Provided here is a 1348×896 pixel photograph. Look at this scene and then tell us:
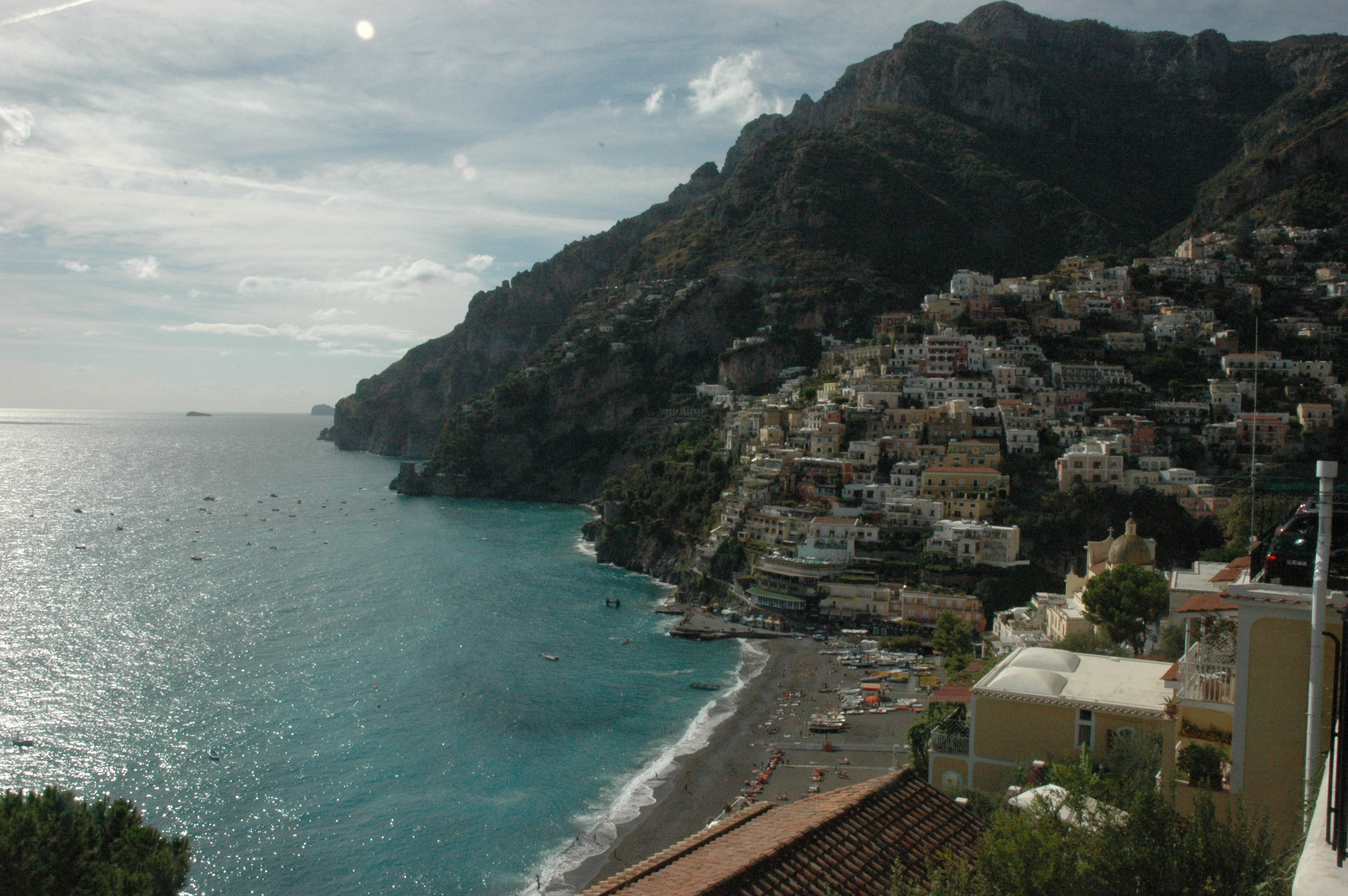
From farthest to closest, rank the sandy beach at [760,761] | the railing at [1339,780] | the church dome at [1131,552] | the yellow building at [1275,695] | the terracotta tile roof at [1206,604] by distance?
the church dome at [1131,552] < the sandy beach at [760,761] < the terracotta tile roof at [1206,604] < the yellow building at [1275,695] < the railing at [1339,780]

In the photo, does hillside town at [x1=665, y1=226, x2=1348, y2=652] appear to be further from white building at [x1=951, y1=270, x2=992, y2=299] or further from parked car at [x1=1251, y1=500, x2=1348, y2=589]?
parked car at [x1=1251, y1=500, x2=1348, y2=589]

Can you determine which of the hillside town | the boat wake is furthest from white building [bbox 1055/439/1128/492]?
the boat wake

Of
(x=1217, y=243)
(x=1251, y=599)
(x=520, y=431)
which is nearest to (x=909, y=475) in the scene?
(x=1251, y=599)

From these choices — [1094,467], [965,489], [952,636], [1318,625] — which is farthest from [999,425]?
[1318,625]

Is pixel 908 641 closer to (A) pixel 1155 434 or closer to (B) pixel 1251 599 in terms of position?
(A) pixel 1155 434

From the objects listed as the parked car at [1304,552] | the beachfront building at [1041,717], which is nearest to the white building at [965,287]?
the beachfront building at [1041,717]

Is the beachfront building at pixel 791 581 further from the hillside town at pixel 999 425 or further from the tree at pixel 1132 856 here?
the tree at pixel 1132 856
